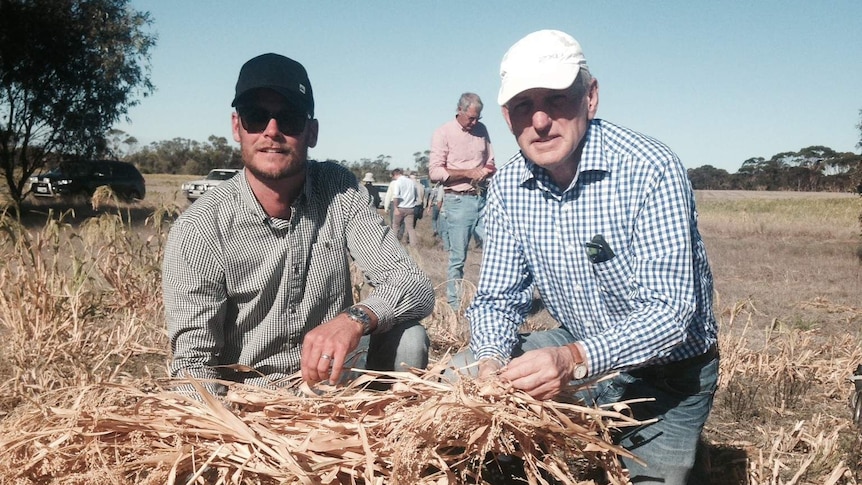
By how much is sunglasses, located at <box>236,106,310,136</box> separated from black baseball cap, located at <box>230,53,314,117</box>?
0.04 meters

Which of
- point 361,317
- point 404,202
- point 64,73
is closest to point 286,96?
point 361,317

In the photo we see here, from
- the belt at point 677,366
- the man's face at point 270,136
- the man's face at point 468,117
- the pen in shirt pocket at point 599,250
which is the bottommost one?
the belt at point 677,366

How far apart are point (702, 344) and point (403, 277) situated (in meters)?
0.99

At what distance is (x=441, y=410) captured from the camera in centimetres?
159

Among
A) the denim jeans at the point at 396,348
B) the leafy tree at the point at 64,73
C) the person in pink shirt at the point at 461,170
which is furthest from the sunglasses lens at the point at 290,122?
the leafy tree at the point at 64,73

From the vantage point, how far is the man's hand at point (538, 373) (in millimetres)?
1700

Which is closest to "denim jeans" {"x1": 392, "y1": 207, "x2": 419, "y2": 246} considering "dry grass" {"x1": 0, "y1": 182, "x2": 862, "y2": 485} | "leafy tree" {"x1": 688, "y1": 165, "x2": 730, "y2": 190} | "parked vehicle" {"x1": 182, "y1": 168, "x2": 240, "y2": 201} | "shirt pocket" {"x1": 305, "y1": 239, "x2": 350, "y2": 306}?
"dry grass" {"x1": 0, "y1": 182, "x2": 862, "y2": 485}

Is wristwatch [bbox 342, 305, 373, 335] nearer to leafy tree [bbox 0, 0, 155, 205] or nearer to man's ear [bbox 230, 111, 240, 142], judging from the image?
man's ear [bbox 230, 111, 240, 142]

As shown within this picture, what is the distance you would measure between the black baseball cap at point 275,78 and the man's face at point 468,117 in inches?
161

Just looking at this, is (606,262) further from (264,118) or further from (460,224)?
(460,224)

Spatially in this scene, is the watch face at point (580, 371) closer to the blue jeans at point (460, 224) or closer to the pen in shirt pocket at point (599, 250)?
the pen in shirt pocket at point (599, 250)

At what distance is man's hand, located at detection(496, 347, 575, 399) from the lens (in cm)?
170

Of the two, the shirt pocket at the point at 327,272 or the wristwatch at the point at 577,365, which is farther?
the shirt pocket at the point at 327,272

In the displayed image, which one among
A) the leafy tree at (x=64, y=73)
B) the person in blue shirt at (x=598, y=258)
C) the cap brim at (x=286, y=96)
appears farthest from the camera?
the leafy tree at (x=64, y=73)
